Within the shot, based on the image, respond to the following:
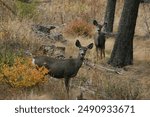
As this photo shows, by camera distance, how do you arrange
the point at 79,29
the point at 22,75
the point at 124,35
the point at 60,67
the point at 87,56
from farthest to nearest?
1. the point at 79,29
2. the point at 87,56
3. the point at 124,35
4. the point at 60,67
5. the point at 22,75

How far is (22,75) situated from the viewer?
1287 centimetres

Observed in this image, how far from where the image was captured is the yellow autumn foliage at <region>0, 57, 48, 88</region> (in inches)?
498

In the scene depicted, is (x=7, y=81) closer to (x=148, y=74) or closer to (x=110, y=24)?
(x=148, y=74)

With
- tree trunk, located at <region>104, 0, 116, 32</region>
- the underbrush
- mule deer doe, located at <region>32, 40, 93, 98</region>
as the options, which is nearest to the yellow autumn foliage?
mule deer doe, located at <region>32, 40, 93, 98</region>

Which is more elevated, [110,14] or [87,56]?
[110,14]

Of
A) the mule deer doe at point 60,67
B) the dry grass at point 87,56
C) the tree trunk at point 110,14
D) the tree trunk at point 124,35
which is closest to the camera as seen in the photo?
the dry grass at point 87,56

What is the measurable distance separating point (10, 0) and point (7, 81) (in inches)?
458

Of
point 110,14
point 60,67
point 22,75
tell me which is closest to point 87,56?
point 110,14

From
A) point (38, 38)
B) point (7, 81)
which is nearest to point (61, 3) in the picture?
point (38, 38)

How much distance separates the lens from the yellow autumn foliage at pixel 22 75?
12.6 metres

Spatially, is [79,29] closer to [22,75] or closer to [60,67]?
[60,67]

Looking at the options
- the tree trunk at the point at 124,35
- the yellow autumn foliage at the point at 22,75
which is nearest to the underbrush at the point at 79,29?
the tree trunk at the point at 124,35

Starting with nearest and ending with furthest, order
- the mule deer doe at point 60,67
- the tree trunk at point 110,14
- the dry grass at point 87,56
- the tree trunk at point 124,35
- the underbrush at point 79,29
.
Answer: the dry grass at point 87,56 → the mule deer doe at point 60,67 → the tree trunk at point 124,35 → the underbrush at point 79,29 → the tree trunk at point 110,14

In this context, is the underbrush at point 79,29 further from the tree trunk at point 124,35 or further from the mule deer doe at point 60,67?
the mule deer doe at point 60,67
